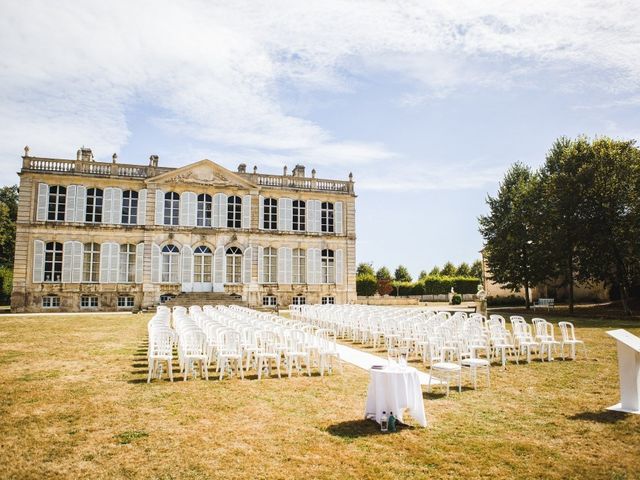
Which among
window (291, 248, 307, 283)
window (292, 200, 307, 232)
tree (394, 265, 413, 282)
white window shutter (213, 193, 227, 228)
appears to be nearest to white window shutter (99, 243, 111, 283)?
white window shutter (213, 193, 227, 228)

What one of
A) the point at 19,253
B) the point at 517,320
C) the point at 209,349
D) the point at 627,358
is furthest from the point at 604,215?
the point at 19,253

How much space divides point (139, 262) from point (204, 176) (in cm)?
676

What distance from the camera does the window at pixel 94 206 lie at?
93.0ft

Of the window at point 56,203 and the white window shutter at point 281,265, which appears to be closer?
the window at point 56,203

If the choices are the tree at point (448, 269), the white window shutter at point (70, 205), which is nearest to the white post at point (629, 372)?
the white window shutter at point (70, 205)

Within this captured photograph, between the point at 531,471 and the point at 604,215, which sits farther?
the point at 604,215

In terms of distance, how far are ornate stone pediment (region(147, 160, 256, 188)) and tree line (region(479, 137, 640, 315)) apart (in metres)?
17.8

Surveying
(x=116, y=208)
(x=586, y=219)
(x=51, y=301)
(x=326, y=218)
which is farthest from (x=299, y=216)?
(x=586, y=219)

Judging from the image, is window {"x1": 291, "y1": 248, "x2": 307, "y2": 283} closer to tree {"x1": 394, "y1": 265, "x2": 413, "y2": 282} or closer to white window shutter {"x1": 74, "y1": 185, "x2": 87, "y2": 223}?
white window shutter {"x1": 74, "y1": 185, "x2": 87, "y2": 223}

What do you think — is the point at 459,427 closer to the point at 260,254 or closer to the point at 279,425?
the point at 279,425

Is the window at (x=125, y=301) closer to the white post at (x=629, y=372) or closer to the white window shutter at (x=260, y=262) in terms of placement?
the white window shutter at (x=260, y=262)

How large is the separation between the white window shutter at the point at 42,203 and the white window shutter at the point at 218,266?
32.9ft

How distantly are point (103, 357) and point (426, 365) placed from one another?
23.4 ft

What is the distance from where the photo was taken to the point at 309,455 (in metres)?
4.74
